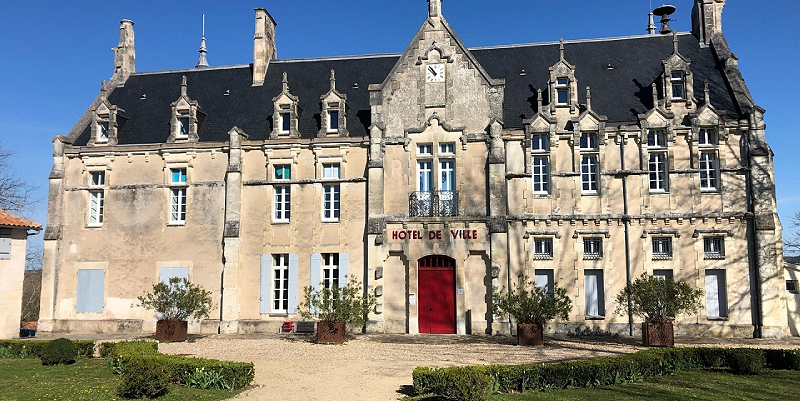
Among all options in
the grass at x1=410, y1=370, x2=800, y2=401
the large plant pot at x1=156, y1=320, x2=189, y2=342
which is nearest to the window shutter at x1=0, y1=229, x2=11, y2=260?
the large plant pot at x1=156, y1=320, x2=189, y2=342

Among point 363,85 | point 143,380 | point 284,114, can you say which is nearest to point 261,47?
point 284,114

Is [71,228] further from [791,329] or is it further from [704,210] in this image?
[791,329]

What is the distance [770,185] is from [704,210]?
2.20 metres

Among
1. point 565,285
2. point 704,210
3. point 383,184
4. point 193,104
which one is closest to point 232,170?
point 193,104

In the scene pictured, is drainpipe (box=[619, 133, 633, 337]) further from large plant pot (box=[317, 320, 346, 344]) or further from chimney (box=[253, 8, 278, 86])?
chimney (box=[253, 8, 278, 86])

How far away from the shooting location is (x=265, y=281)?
2275 cm

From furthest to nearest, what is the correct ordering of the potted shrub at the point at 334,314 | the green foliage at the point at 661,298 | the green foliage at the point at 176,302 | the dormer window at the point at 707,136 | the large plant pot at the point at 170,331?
the dormer window at the point at 707,136
the green foliage at the point at 176,302
the large plant pot at the point at 170,331
the potted shrub at the point at 334,314
the green foliage at the point at 661,298

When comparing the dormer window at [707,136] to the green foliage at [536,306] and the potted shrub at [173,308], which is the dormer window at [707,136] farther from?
Answer: the potted shrub at [173,308]

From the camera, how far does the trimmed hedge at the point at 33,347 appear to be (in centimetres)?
1588

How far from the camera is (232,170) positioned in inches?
916

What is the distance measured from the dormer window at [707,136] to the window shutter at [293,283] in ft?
48.4

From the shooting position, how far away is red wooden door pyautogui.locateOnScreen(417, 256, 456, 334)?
70.5ft

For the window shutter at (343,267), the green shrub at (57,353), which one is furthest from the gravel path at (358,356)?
the green shrub at (57,353)

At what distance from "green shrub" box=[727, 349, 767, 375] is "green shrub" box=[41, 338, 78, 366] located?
1484 centimetres
